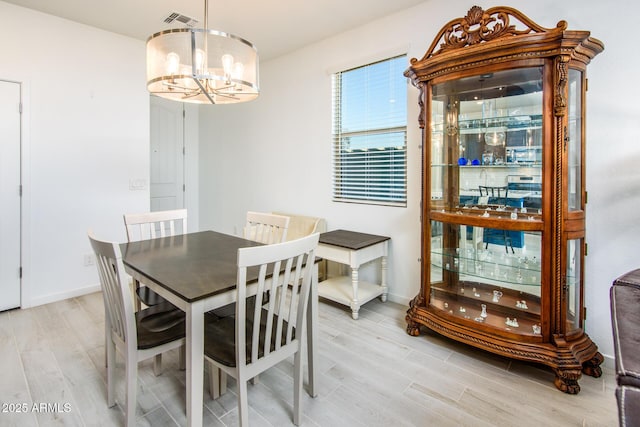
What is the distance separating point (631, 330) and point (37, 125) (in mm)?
4335

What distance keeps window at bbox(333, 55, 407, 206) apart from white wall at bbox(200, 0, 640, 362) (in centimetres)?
10

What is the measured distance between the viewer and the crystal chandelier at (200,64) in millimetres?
1819

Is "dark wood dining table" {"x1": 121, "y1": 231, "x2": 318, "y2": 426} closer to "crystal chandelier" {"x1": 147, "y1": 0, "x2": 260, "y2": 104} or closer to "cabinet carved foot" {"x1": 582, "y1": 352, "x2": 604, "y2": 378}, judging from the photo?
"crystal chandelier" {"x1": 147, "y1": 0, "x2": 260, "y2": 104}

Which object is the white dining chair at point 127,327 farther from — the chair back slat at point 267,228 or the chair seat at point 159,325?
the chair back slat at point 267,228

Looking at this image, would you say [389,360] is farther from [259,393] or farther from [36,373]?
[36,373]

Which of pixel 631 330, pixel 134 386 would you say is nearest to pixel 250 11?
pixel 134 386

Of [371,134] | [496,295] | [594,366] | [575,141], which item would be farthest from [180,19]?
[594,366]

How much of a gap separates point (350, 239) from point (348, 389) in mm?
1425

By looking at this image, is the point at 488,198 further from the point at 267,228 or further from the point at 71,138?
the point at 71,138

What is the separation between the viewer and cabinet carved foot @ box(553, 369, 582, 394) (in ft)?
6.19

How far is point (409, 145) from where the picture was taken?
309 cm

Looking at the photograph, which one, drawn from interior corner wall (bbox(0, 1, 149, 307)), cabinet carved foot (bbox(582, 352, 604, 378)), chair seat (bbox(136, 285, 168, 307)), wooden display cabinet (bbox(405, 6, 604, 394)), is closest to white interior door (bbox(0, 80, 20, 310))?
interior corner wall (bbox(0, 1, 149, 307))

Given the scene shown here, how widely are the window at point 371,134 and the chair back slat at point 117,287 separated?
2391 mm

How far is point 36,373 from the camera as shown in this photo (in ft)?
6.89
